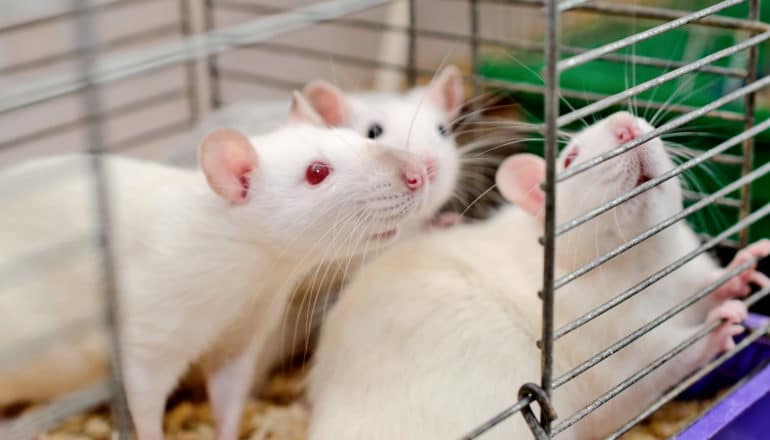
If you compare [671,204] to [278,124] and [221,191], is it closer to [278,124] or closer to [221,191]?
[221,191]

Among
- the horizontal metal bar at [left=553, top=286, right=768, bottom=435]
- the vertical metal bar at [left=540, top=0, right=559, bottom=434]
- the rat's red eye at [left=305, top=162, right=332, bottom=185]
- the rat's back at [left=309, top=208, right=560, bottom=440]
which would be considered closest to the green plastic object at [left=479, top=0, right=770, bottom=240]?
the horizontal metal bar at [left=553, top=286, right=768, bottom=435]

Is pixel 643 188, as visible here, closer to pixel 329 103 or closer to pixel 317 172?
pixel 317 172

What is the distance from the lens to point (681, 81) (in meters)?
2.34

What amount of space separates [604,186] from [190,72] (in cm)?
161

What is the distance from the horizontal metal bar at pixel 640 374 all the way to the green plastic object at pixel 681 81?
0.36m

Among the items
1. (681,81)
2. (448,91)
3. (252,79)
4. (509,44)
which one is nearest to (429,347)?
(448,91)

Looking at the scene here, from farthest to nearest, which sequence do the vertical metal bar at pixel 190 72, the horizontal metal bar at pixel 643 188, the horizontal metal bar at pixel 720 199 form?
the vertical metal bar at pixel 190 72 → the horizontal metal bar at pixel 720 199 → the horizontal metal bar at pixel 643 188

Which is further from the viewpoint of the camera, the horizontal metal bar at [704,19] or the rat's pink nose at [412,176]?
the horizontal metal bar at [704,19]

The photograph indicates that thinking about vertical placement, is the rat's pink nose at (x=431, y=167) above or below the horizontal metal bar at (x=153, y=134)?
above

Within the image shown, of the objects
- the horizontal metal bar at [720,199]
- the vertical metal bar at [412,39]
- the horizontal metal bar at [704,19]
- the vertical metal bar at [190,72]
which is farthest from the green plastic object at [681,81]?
the vertical metal bar at [190,72]

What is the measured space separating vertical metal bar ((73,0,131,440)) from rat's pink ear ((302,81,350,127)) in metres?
0.96

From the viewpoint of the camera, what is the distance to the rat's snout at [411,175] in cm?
144

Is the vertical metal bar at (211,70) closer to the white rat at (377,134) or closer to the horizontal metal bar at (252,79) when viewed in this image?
the horizontal metal bar at (252,79)

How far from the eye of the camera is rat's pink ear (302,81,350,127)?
1.95m
